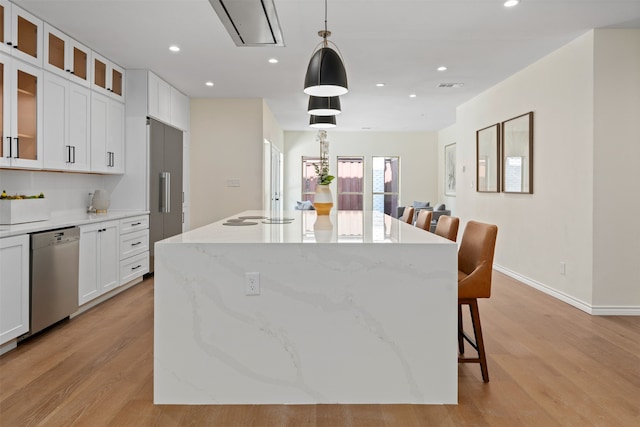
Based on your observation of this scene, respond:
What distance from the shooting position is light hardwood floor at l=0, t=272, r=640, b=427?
6.87 ft

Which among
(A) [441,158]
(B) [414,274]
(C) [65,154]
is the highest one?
(A) [441,158]

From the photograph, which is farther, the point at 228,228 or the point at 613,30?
the point at 613,30

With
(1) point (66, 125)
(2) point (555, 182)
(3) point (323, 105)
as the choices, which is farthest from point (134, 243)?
(2) point (555, 182)

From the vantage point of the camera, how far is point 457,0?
344 cm

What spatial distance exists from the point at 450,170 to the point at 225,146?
18.9 ft

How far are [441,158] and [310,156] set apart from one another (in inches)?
132

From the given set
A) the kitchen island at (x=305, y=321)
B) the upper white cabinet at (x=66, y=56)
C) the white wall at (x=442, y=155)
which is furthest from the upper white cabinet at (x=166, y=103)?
the white wall at (x=442, y=155)

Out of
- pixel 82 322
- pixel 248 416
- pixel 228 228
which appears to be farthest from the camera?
pixel 82 322

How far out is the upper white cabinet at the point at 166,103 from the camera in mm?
5484

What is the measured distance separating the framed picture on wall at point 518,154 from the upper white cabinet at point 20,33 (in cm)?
503

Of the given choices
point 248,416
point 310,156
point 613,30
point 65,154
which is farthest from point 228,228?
point 310,156

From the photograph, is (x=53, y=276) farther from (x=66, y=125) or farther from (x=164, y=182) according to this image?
(x=164, y=182)

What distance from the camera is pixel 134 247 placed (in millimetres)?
5023

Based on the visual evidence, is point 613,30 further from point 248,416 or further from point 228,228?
point 248,416
